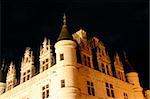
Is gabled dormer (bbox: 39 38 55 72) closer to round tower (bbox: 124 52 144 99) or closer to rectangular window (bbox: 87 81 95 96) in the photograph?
rectangular window (bbox: 87 81 95 96)

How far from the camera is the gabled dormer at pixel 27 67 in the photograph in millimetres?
31413

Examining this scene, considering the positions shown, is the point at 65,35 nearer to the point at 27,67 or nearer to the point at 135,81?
the point at 27,67

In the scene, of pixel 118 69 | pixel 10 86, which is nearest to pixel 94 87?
pixel 118 69

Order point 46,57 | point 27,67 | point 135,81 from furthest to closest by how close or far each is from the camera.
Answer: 1. point 135,81
2. point 27,67
3. point 46,57

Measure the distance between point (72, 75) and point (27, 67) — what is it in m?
6.98

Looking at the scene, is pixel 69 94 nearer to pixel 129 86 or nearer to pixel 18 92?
pixel 18 92

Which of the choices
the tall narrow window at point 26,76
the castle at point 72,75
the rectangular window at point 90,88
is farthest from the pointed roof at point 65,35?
the tall narrow window at point 26,76

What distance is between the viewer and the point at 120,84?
32.5 meters

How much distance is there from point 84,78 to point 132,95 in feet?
25.6

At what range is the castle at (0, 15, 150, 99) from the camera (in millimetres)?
27484

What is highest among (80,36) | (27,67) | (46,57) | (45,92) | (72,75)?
(80,36)

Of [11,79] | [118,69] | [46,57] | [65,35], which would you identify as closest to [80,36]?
[65,35]

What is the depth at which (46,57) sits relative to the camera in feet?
99.3

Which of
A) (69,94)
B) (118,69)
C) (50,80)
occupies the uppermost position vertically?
(118,69)
